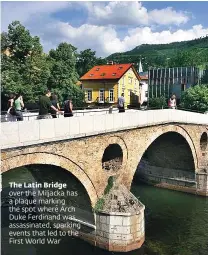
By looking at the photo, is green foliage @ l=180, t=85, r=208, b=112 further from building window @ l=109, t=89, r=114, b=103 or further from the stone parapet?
the stone parapet

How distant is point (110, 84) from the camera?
43.7 m

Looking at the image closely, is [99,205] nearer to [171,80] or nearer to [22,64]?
[22,64]

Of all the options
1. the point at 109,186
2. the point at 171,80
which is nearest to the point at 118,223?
the point at 109,186

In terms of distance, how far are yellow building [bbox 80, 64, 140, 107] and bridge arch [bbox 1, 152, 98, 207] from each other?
29351 mm

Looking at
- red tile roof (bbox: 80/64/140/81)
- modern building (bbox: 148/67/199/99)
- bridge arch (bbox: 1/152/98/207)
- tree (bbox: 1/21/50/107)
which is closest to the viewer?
bridge arch (bbox: 1/152/98/207)

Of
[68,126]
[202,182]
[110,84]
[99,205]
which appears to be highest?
[110,84]

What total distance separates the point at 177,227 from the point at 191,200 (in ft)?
16.5

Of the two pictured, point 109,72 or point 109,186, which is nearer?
point 109,186

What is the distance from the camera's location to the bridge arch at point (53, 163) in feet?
34.4

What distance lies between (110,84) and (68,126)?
31997 millimetres

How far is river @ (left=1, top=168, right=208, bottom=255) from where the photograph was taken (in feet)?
47.8

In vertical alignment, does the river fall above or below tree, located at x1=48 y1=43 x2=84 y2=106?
below

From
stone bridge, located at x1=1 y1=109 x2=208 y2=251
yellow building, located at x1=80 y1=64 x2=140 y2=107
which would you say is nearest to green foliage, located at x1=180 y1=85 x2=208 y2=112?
yellow building, located at x1=80 y1=64 x2=140 y2=107

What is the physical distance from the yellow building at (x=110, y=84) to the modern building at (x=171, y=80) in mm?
7358
